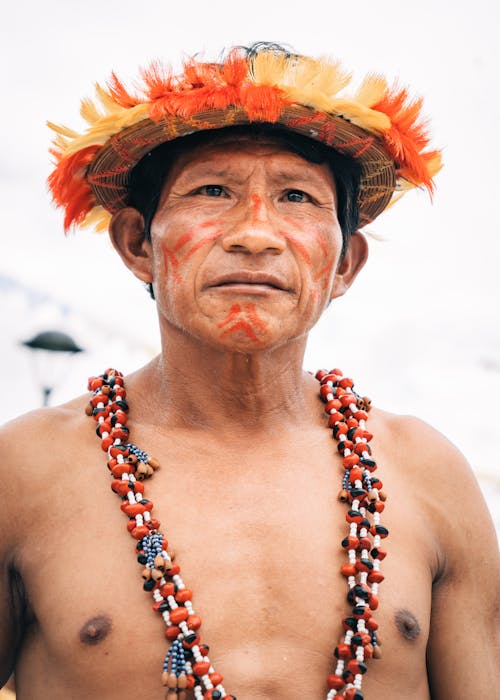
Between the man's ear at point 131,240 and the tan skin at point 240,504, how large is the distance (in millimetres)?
15

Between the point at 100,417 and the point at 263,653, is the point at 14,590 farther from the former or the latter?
the point at 263,653

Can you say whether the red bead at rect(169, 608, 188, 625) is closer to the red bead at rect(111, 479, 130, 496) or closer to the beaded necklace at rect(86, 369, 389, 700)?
the beaded necklace at rect(86, 369, 389, 700)

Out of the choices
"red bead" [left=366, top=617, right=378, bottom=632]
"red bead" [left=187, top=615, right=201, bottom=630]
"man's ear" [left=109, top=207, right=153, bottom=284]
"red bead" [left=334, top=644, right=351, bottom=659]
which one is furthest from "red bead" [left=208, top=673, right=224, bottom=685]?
"man's ear" [left=109, top=207, right=153, bottom=284]

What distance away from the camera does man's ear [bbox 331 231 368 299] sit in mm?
2836

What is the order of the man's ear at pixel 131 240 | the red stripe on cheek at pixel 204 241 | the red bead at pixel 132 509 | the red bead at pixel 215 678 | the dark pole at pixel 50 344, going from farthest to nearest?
the dark pole at pixel 50 344, the man's ear at pixel 131 240, the red stripe on cheek at pixel 204 241, the red bead at pixel 132 509, the red bead at pixel 215 678

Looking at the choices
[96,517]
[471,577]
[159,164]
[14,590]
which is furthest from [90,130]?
[471,577]

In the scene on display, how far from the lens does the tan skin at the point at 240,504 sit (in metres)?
2.19

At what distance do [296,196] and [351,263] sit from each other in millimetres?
472

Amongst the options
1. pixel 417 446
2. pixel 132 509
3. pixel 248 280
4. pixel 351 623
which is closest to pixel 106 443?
pixel 132 509

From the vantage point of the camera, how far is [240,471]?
2.50 meters

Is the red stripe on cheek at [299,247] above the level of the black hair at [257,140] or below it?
below

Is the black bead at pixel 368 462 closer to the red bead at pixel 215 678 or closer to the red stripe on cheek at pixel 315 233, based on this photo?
the red stripe on cheek at pixel 315 233

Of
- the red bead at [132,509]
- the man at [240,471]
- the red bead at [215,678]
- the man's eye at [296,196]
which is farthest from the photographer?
the man's eye at [296,196]

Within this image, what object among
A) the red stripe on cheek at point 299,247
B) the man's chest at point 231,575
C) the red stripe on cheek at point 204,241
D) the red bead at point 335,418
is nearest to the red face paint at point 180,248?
the red stripe on cheek at point 204,241
